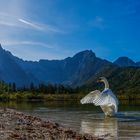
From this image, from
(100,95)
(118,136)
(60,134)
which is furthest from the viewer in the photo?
(100,95)

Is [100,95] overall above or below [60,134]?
above

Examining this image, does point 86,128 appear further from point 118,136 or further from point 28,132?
point 28,132

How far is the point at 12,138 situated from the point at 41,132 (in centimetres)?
331

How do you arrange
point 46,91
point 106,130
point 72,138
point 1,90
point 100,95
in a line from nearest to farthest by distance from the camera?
point 72,138
point 106,130
point 100,95
point 1,90
point 46,91

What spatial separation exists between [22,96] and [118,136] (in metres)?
140

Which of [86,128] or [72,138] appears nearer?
[72,138]

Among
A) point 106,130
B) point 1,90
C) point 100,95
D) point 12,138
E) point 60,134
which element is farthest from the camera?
point 1,90

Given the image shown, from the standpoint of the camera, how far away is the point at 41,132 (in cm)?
2025

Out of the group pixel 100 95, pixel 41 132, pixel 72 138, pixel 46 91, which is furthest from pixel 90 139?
pixel 46 91

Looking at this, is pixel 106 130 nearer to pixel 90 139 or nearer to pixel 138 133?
pixel 138 133

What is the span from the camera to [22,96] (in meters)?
161

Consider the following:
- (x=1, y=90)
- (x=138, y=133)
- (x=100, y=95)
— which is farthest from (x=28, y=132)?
(x=1, y=90)

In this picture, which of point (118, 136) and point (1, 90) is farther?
point (1, 90)

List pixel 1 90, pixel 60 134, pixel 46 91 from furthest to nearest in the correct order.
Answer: pixel 46 91
pixel 1 90
pixel 60 134
